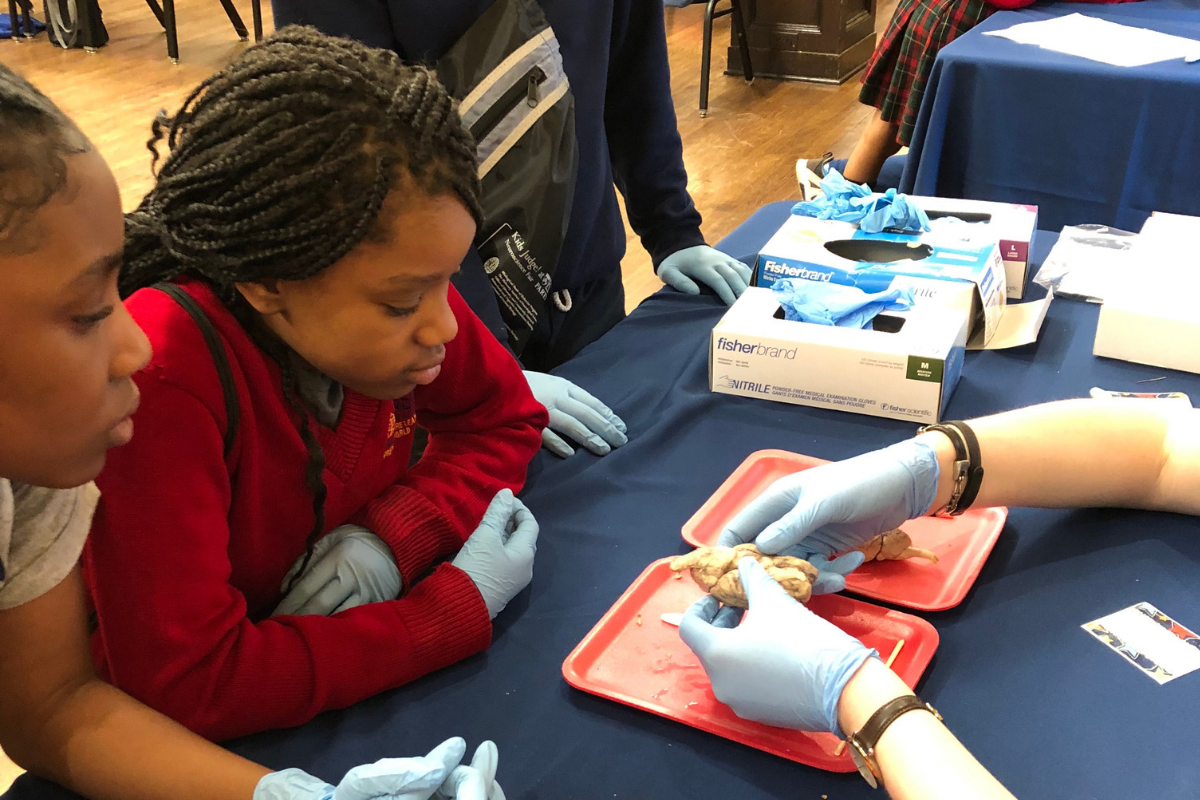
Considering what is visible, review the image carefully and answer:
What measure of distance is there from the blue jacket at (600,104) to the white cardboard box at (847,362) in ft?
1.01

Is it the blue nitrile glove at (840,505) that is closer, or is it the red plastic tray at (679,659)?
the red plastic tray at (679,659)

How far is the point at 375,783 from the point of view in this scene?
0.67m

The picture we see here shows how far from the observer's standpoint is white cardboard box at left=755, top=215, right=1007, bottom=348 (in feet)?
4.20

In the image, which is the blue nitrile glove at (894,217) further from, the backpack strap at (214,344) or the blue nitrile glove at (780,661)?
the backpack strap at (214,344)

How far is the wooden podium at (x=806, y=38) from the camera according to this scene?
4402mm

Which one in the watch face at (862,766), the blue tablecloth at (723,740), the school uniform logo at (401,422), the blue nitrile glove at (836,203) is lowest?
the blue tablecloth at (723,740)

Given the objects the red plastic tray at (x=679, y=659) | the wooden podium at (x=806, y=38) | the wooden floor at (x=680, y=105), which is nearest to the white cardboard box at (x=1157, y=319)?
the red plastic tray at (x=679, y=659)

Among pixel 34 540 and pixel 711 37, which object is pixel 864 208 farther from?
pixel 711 37

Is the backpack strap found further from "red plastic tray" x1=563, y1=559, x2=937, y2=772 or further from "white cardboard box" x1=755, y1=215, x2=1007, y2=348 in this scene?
"white cardboard box" x1=755, y1=215, x2=1007, y2=348

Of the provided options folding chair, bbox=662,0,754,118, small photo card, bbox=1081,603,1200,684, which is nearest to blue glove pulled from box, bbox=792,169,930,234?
small photo card, bbox=1081,603,1200,684

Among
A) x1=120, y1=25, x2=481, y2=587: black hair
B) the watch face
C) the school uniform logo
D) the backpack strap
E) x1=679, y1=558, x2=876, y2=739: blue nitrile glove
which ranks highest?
x1=120, y1=25, x2=481, y2=587: black hair

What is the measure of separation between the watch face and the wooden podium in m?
4.17

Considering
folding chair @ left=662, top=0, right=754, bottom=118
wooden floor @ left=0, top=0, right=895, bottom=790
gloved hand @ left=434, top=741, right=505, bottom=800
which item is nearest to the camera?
gloved hand @ left=434, top=741, right=505, bottom=800

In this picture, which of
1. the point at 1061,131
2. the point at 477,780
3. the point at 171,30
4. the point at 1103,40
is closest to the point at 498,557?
the point at 477,780
